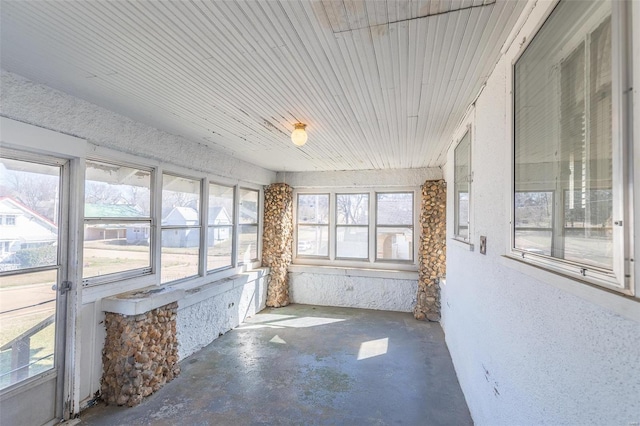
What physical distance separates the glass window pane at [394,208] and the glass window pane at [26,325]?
5.20 meters

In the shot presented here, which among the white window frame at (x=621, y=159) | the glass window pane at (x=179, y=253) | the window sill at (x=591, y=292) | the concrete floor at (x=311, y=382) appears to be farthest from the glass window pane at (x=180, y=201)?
the white window frame at (x=621, y=159)

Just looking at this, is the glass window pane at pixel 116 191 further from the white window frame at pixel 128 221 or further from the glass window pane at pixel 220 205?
the glass window pane at pixel 220 205

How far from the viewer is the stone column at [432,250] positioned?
215 inches

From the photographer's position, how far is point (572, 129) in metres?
1.09

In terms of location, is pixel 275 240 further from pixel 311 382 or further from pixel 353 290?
pixel 311 382

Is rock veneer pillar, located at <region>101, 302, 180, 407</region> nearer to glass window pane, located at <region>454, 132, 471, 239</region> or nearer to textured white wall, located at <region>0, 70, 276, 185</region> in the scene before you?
textured white wall, located at <region>0, 70, 276, 185</region>

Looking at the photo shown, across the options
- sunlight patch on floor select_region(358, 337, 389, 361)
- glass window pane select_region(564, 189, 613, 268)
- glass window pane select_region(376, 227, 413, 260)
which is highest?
glass window pane select_region(564, 189, 613, 268)

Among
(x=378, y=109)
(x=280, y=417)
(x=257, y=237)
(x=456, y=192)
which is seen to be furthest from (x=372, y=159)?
(x=280, y=417)

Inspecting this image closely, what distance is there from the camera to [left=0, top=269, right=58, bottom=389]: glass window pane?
2.30m

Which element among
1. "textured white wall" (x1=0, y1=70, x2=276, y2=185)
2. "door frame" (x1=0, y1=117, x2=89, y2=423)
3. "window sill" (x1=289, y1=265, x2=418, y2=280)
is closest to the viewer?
"textured white wall" (x1=0, y1=70, x2=276, y2=185)

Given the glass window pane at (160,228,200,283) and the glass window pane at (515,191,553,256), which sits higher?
the glass window pane at (515,191,553,256)

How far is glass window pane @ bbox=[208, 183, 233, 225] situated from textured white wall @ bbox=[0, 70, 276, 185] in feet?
1.53

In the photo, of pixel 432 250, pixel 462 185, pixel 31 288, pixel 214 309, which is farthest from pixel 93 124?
pixel 432 250

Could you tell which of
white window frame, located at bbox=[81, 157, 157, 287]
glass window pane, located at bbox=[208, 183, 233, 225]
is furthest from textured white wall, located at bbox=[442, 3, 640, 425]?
glass window pane, located at bbox=[208, 183, 233, 225]
